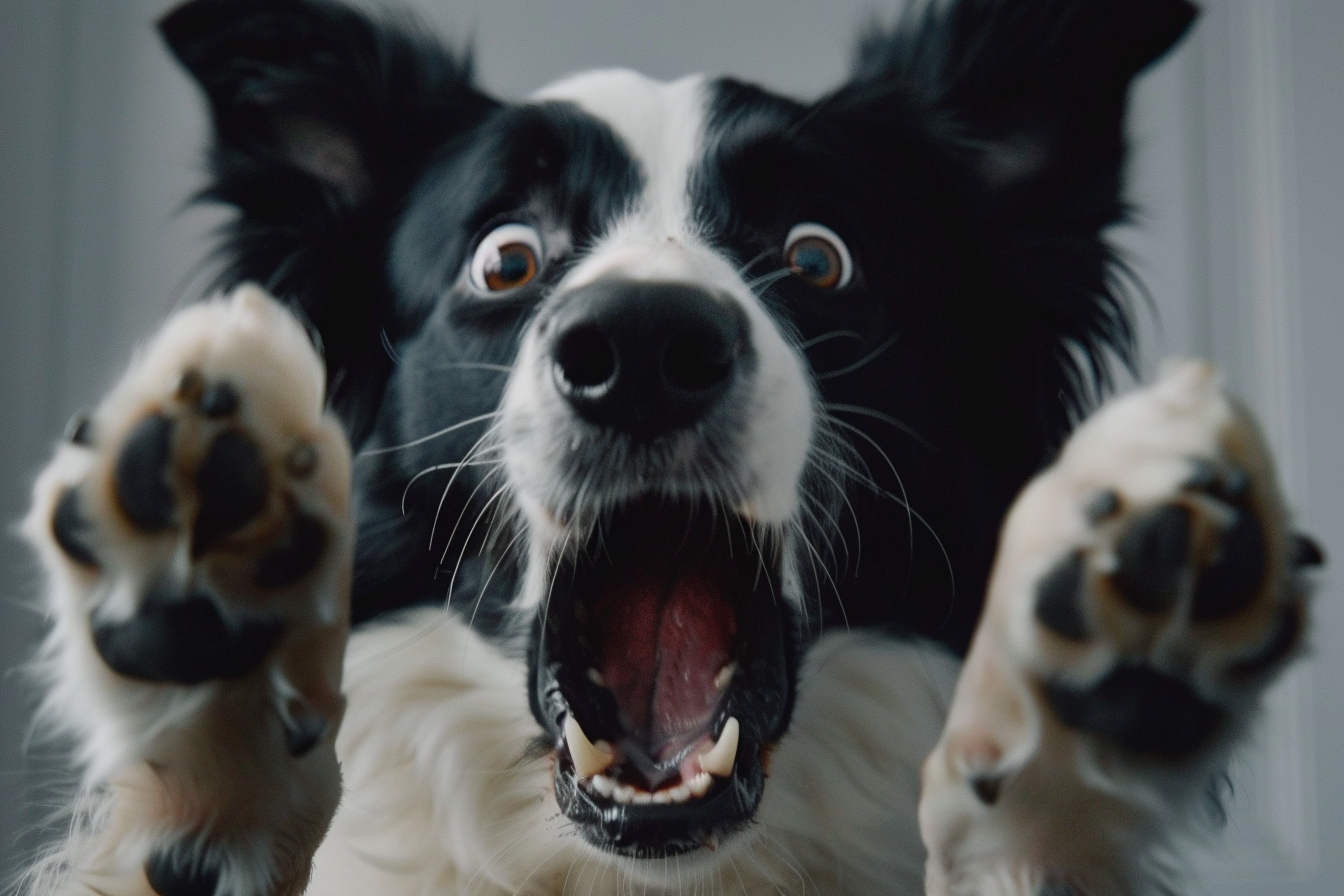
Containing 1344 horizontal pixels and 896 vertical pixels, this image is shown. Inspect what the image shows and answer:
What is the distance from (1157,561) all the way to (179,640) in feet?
1.59

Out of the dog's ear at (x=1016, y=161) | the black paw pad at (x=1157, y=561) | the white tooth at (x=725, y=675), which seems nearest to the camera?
the black paw pad at (x=1157, y=561)

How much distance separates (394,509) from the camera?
3.35ft

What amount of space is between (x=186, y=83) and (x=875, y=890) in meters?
1.25

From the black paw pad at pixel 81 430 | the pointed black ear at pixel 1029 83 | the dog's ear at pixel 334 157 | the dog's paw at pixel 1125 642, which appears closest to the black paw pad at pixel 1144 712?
the dog's paw at pixel 1125 642

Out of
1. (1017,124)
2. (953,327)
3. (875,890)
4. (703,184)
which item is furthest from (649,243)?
(875,890)

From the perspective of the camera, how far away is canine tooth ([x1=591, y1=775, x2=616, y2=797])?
0.77 metres

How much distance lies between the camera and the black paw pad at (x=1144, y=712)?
52cm

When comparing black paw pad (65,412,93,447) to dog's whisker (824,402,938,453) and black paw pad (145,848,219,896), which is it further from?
dog's whisker (824,402,938,453)

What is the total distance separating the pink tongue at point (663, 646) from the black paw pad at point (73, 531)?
40 cm

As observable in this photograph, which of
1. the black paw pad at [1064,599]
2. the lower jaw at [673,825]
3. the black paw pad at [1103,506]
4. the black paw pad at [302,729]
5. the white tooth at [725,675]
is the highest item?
the black paw pad at [1103,506]

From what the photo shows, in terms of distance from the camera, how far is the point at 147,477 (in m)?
0.54

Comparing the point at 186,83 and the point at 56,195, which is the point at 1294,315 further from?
the point at 56,195

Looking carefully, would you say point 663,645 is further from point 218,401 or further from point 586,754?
point 218,401

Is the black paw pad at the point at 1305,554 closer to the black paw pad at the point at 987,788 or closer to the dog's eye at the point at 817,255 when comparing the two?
the black paw pad at the point at 987,788
